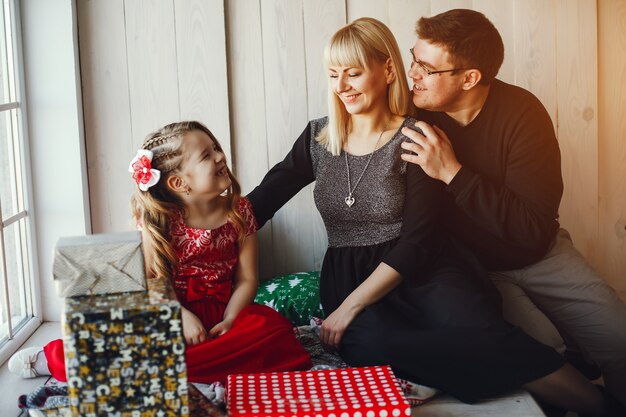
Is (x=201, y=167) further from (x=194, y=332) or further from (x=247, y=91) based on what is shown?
(x=247, y=91)

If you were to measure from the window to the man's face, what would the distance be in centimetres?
127

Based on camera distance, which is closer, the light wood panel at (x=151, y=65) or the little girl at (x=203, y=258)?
the little girl at (x=203, y=258)

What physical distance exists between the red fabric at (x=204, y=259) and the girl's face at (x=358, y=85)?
17.6 inches

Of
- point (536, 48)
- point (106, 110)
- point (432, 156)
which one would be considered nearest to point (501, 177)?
point (432, 156)

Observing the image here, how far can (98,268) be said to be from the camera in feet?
5.63

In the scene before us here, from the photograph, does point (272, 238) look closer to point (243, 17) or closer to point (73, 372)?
point (243, 17)

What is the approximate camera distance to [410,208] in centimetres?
240

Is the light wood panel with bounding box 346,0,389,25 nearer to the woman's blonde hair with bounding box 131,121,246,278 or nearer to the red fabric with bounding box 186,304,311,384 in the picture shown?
the woman's blonde hair with bounding box 131,121,246,278

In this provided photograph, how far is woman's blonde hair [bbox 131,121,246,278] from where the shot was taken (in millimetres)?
2295

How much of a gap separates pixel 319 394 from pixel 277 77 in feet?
4.30

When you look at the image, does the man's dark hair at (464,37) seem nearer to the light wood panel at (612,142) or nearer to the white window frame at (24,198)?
the light wood panel at (612,142)

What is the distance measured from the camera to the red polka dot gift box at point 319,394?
179cm

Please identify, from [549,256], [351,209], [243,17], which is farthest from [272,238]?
[549,256]

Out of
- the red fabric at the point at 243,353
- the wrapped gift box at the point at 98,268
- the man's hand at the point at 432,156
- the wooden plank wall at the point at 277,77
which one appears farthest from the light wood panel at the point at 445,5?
the wrapped gift box at the point at 98,268
